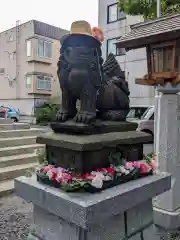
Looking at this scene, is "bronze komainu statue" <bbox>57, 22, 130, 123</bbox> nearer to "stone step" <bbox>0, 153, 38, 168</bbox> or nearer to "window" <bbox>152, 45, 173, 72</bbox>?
"window" <bbox>152, 45, 173, 72</bbox>

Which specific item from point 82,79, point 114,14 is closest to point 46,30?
point 114,14

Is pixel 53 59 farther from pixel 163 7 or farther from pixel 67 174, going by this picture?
pixel 67 174

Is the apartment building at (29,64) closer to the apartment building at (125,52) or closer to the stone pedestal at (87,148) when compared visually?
the apartment building at (125,52)

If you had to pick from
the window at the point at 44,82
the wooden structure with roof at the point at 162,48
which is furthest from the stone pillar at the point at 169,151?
the window at the point at 44,82

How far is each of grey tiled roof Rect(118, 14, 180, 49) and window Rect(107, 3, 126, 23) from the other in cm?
1143

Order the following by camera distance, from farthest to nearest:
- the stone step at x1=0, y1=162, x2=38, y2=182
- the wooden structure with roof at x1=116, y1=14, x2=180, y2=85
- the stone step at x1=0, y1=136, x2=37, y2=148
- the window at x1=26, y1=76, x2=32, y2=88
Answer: the window at x1=26, y1=76, x2=32, y2=88
the stone step at x1=0, y1=136, x2=37, y2=148
the stone step at x1=0, y1=162, x2=38, y2=182
the wooden structure with roof at x1=116, y1=14, x2=180, y2=85

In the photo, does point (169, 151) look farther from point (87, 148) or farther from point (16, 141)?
point (16, 141)

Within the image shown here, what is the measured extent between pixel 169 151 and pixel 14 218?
2.33 meters

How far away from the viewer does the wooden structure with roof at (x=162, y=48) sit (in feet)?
8.97

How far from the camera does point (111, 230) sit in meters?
2.10

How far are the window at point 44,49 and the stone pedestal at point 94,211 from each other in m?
18.1

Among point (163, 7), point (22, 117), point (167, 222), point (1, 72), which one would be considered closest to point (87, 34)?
point (167, 222)

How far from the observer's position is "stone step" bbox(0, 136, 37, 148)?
18.9 ft

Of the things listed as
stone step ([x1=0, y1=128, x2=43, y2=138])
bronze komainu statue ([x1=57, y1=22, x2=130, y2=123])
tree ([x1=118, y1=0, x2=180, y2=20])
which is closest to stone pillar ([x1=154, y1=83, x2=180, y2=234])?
bronze komainu statue ([x1=57, y1=22, x2=130, y2=123])
